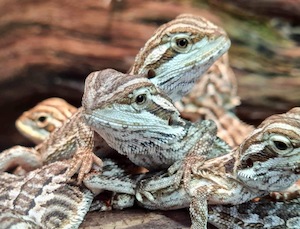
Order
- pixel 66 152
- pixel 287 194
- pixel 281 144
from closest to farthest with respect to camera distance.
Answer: pixel 281 144 < pixel 287 194 < pixel 66 152

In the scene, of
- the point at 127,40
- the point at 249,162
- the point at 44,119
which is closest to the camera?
the point at 249,162

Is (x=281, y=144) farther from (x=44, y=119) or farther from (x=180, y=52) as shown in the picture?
(x=44, y=119)

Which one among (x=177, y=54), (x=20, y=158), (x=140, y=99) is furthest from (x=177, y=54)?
(x=20, y=158)

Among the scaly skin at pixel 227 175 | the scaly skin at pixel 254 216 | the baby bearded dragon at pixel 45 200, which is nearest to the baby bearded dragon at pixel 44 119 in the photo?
the baby bearded dragon at pixel 45 200

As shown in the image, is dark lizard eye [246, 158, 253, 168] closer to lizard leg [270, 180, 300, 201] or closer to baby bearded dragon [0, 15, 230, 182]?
lizard leg [270, 180, 300, 201]

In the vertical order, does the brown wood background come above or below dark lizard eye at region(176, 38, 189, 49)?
below

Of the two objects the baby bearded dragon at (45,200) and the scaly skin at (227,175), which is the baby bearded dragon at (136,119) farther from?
the baby bearded dragon at (45,200)

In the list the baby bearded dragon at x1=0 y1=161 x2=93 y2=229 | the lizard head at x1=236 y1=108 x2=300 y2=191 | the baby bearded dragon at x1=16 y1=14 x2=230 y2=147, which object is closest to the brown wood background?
the baby bearded dragon at x1=16 y1=14 x2=230 y2=147
